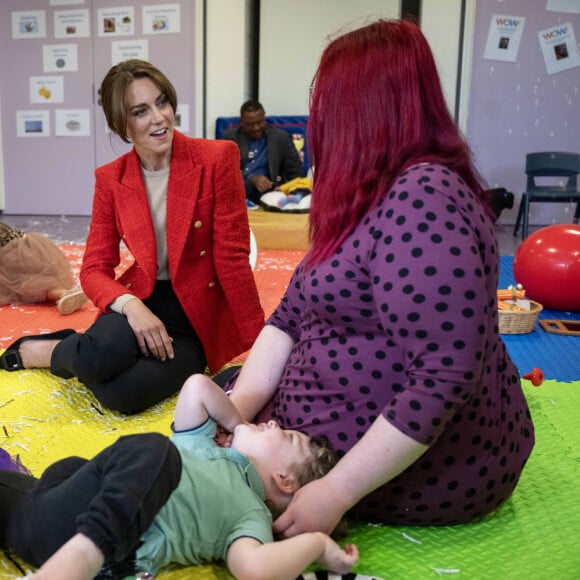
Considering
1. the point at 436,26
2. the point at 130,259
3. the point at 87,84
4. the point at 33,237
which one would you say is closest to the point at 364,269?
the point at 33,237

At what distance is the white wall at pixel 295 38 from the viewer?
5535 millimetres

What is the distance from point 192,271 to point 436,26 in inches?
174

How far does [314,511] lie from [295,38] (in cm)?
534

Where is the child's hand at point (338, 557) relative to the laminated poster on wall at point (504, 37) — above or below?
below

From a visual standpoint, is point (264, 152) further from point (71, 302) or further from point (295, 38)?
point (71, 302)

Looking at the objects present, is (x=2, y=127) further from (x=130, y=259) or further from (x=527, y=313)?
(x=527, y=313)

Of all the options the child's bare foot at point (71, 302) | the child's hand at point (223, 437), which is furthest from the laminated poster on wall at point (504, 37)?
the child's hand at point (223, 437)

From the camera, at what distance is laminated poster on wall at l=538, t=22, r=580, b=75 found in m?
5.24

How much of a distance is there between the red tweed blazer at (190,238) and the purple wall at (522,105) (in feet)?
13.6

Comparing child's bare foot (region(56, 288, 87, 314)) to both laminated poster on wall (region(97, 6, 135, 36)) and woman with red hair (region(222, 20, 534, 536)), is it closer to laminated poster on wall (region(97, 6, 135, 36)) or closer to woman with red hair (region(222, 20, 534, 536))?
woman with red hair (region(222, 20, 534, 536))

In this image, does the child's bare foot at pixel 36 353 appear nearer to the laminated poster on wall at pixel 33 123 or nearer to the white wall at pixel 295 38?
the white wall at pixel 295 38

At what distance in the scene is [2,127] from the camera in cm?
623

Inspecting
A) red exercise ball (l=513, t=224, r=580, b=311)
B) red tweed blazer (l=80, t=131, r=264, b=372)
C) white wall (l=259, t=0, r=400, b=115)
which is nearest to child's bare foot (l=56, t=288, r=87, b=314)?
red tweed blazer (l=80, t=131, r=264, b=372)

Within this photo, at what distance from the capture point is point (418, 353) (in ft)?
2.64
